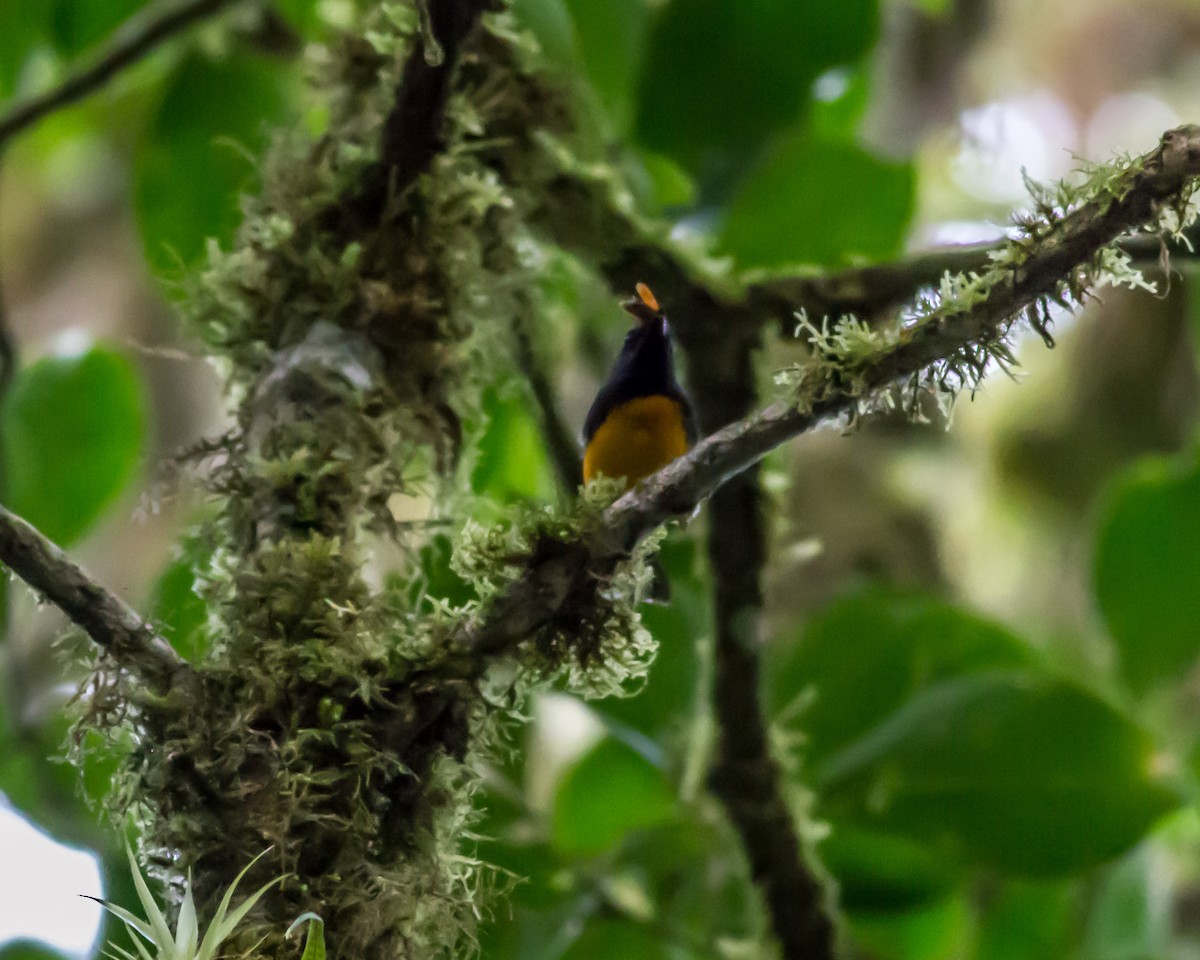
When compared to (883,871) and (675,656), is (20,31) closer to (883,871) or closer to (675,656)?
(675,656)

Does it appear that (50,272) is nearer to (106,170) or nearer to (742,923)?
(106,170)

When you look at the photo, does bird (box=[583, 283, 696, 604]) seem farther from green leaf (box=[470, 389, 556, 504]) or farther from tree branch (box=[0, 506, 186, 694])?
tree branch (box=[0, 506, 186, 694])

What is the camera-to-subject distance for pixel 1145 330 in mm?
4664

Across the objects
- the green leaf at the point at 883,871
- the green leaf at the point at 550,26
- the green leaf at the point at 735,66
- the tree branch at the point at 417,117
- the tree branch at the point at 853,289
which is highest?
the green leaf at the point at 735,66

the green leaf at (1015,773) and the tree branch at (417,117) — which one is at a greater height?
the green leaf at (1015,773)

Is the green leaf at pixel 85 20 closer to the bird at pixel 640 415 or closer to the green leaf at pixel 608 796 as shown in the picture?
the bird at pixel 640 415

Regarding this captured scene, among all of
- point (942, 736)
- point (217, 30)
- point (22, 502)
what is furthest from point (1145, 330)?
point (22, 502)

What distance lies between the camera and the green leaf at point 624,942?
1853 millimetres

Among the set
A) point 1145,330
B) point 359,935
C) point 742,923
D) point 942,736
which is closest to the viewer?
point 359,935

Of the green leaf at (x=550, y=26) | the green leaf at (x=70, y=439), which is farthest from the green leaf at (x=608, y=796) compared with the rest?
the green leaf at (x=550, y=26)

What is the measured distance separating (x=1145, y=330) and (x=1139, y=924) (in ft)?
10.5

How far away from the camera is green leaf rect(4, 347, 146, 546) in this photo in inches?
75.4

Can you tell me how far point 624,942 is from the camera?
187 cm

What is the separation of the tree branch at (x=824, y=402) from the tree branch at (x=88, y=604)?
0.25 metres
